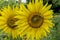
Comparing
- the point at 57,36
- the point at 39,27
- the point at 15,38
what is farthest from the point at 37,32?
the point at 57,36

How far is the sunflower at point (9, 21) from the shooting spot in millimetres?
1098

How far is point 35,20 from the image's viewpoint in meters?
1.05

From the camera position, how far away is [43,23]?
1061 millimetres

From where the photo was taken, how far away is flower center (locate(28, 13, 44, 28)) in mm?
1045

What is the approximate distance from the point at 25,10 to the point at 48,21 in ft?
0.39

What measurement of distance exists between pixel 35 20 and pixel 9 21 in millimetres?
143

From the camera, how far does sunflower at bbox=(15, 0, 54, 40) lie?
3.35ft

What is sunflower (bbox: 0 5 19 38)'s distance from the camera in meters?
1.10

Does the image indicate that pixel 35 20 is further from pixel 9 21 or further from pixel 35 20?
pixel 9 21

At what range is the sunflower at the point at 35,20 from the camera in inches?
40.2

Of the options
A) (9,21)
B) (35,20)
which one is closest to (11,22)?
(9,21)

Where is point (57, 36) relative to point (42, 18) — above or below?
below

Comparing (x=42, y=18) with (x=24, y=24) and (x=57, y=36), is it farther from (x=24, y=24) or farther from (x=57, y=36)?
(x=57, y=36)

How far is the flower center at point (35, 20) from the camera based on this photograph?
105 cm
